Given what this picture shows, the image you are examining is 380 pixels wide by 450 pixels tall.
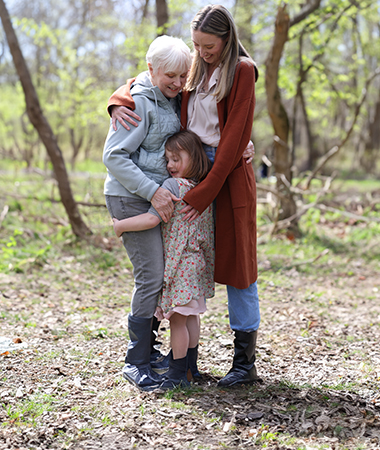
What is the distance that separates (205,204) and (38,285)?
302 centimetres

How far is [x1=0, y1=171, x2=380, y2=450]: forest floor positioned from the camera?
89.5 inches

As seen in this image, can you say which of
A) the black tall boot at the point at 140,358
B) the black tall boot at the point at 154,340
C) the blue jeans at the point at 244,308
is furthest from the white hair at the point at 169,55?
the black tall boot at the point at 154,340

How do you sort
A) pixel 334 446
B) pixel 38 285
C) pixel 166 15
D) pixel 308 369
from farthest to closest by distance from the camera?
pixel 166 15 → pixel 38 285 → pixel 308 369 → pixel 334 446

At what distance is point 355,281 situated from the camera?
17.5ft

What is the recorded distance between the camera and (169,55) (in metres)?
2.44

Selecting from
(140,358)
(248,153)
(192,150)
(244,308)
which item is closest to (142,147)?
(192,150)

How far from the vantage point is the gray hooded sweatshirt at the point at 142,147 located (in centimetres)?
250

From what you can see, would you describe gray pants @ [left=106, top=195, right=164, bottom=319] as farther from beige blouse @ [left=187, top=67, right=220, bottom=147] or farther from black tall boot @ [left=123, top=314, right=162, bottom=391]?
beige blouse @ [left=187, top=67, right=220, bottom=147]

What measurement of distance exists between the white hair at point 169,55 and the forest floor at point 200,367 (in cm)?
190

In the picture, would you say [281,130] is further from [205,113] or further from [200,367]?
[200,367]

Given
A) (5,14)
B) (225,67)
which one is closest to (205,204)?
(225,67)

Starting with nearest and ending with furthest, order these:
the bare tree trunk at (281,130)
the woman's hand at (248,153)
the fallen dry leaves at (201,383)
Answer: the fallen dry leaves at (201,383) → the woman's hand at (248,153) → the bare tree trunk at (281,130)

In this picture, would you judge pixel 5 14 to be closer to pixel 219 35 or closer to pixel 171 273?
pixel 219 35

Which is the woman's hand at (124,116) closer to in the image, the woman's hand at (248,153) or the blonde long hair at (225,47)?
the blonde long hair at (225,47)
